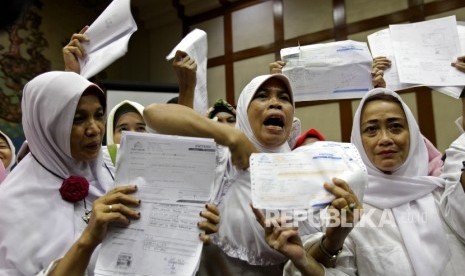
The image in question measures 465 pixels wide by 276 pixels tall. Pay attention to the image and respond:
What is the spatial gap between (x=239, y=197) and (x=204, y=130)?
0.77 ft

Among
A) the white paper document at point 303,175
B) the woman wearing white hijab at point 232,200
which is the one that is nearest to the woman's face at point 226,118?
the woman wearing white hijab at point 232,200

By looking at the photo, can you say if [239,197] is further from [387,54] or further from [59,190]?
[387,54]

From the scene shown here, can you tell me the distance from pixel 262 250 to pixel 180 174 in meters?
0.36

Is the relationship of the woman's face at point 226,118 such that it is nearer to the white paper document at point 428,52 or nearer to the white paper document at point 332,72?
the white paper document at point 332,72

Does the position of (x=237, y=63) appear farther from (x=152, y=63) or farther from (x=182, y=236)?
(x=182, y=236)

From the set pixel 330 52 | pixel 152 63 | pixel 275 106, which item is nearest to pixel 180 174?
pixel 275 106

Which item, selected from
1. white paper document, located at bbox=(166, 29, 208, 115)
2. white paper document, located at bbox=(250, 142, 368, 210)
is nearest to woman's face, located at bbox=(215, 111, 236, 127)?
white paper document, located at bbox=(166, 29, 208, 115)

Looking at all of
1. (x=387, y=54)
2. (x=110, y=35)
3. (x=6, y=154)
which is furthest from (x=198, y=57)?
(x=6, y=154)

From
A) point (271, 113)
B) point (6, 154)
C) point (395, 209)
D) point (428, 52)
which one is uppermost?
point (428, 52)

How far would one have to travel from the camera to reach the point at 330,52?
1870mm

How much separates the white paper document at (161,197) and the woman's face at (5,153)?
1.69m

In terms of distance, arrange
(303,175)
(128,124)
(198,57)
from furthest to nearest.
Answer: (128,124)
(198,57)
(303,175)

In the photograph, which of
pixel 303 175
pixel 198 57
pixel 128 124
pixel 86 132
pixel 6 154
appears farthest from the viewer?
pixel 6 154

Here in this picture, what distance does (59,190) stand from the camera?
1276 millimetres
